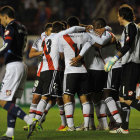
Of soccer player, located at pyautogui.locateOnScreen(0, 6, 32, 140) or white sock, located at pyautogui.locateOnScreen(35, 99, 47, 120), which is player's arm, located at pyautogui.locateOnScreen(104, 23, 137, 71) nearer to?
soccer player, located at pyautogui.locateOnScreen(0, 6, 32, 140)

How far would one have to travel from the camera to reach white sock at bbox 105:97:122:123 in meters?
8.44

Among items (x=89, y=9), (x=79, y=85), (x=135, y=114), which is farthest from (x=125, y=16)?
(x=89, y=9)

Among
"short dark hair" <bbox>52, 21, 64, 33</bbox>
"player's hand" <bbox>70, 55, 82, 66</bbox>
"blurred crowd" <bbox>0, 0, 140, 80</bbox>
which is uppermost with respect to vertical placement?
"blurred crowd" <bbox>0, 0, 140, 80</bbox>

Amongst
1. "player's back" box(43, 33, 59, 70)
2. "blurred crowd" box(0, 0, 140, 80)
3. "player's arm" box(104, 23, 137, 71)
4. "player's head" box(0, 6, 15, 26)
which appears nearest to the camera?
"player's head" box(0, 6, 15, 26)

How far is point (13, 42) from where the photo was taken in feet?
22.3

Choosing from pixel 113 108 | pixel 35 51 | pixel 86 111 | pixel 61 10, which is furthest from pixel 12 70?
pixel 61 10

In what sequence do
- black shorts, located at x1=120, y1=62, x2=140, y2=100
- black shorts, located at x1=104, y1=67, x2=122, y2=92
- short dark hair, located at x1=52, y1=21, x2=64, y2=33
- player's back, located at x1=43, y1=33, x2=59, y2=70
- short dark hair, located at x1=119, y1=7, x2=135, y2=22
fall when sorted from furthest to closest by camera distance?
1. black shorts, located at x1=104, y1=67, x2=122, y2=92
2. short dark hair, located at x1=52, y1=21, x2=64, y2=33
3. player's back, located at x1=43, y1=33, x2=59, y2=70
4. short dark hair, located at x1=119, y1=7, x2=135, y2=22
5. black shorts, located at x1=120, y1=62, x2=140, y2=100

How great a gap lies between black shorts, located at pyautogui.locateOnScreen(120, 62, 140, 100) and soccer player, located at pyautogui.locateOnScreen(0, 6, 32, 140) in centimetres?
156

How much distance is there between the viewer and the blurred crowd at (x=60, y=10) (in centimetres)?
1771

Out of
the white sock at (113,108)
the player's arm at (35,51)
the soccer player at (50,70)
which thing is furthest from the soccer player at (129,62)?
the player's arm at (35,51)

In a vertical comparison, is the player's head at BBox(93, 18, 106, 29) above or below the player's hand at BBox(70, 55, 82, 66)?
above

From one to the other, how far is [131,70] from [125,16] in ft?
2.76

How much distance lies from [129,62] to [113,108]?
131 centimetres

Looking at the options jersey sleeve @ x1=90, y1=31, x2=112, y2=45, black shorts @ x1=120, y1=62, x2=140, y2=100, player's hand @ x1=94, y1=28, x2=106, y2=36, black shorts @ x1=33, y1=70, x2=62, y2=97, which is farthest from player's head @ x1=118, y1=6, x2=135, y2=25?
black shorts @ x1=33, y1=70, x2=62, y2=97
